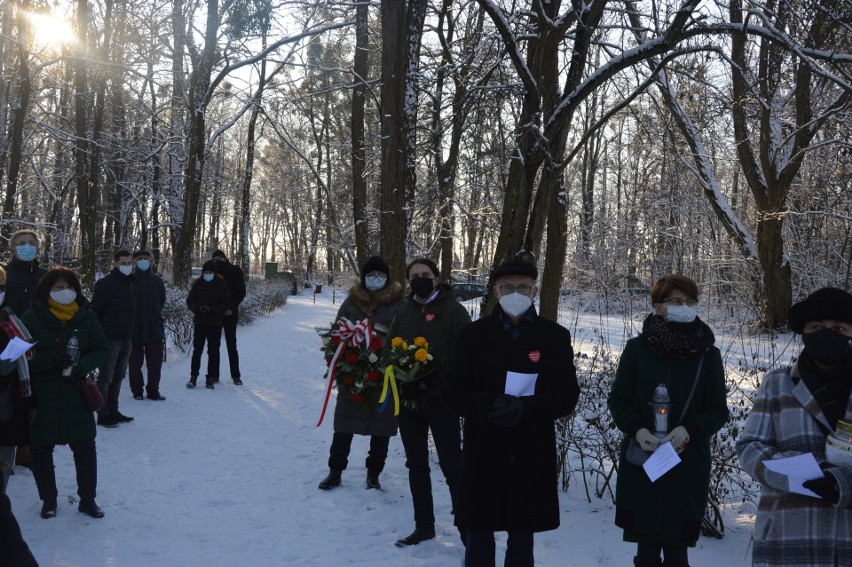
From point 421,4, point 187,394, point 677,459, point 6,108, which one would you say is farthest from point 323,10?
point 6,108

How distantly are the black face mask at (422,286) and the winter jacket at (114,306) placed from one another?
13.6 ft

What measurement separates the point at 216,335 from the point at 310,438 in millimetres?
2949

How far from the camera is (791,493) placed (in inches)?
102

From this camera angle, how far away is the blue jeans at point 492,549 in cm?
332

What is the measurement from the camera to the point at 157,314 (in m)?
8.79

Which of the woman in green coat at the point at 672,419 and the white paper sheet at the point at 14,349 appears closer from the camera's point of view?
the woman in green coat at the point at 672,419

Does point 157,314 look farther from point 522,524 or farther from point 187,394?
point 522,524

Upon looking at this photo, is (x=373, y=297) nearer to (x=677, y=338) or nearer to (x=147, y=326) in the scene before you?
(x=677, y=338)

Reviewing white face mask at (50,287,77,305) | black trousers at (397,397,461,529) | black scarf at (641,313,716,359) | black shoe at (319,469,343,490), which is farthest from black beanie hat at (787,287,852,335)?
white face mask at (50,287,77,305)

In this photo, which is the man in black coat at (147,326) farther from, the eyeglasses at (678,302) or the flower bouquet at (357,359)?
the eyeglasses at (678,302)

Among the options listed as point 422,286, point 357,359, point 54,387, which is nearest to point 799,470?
point 422,286

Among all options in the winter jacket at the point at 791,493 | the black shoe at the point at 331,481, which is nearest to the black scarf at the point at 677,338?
the winter jacket at the point at 791,493

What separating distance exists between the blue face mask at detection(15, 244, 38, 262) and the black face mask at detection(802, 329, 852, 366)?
6299 mm

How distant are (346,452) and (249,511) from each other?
0.93m
